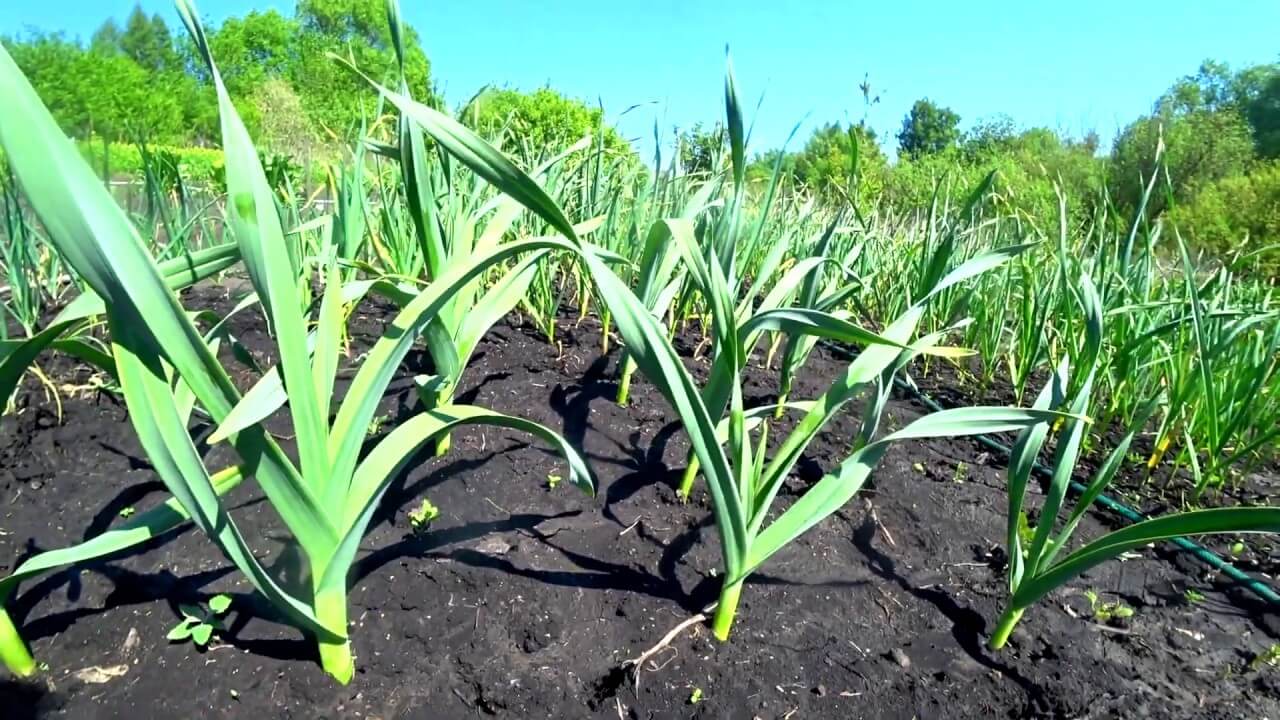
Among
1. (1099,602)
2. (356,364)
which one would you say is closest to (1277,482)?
(1099,602)

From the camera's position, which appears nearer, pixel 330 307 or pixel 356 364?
A: pixel 330 307

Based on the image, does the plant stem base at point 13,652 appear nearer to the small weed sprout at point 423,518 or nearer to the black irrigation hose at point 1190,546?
the small weed sprout at point 423,518

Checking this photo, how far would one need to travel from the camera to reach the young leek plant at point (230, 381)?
0.58m

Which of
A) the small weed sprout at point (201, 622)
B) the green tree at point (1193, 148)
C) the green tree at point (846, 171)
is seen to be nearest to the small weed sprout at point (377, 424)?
the small weed sprout at point (201, 622)

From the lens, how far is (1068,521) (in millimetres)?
1144

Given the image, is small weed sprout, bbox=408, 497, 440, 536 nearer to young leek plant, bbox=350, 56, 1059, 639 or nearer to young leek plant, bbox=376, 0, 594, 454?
young leek plant, bbox=376, 0, 594, 454

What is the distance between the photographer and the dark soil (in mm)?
1036

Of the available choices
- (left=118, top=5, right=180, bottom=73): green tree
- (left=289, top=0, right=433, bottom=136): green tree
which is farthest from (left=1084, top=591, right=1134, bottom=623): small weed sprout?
(left=289, top=0, right=433, bottom=136): green tree

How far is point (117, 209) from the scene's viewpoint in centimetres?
62

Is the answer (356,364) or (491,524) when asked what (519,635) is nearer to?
(491,524)

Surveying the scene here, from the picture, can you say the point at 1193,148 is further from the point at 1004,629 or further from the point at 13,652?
the point at 13,652

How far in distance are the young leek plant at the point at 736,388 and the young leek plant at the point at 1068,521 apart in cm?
14

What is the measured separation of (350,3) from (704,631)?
146 ft

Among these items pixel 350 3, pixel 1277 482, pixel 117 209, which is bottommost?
pixel 1277 482
